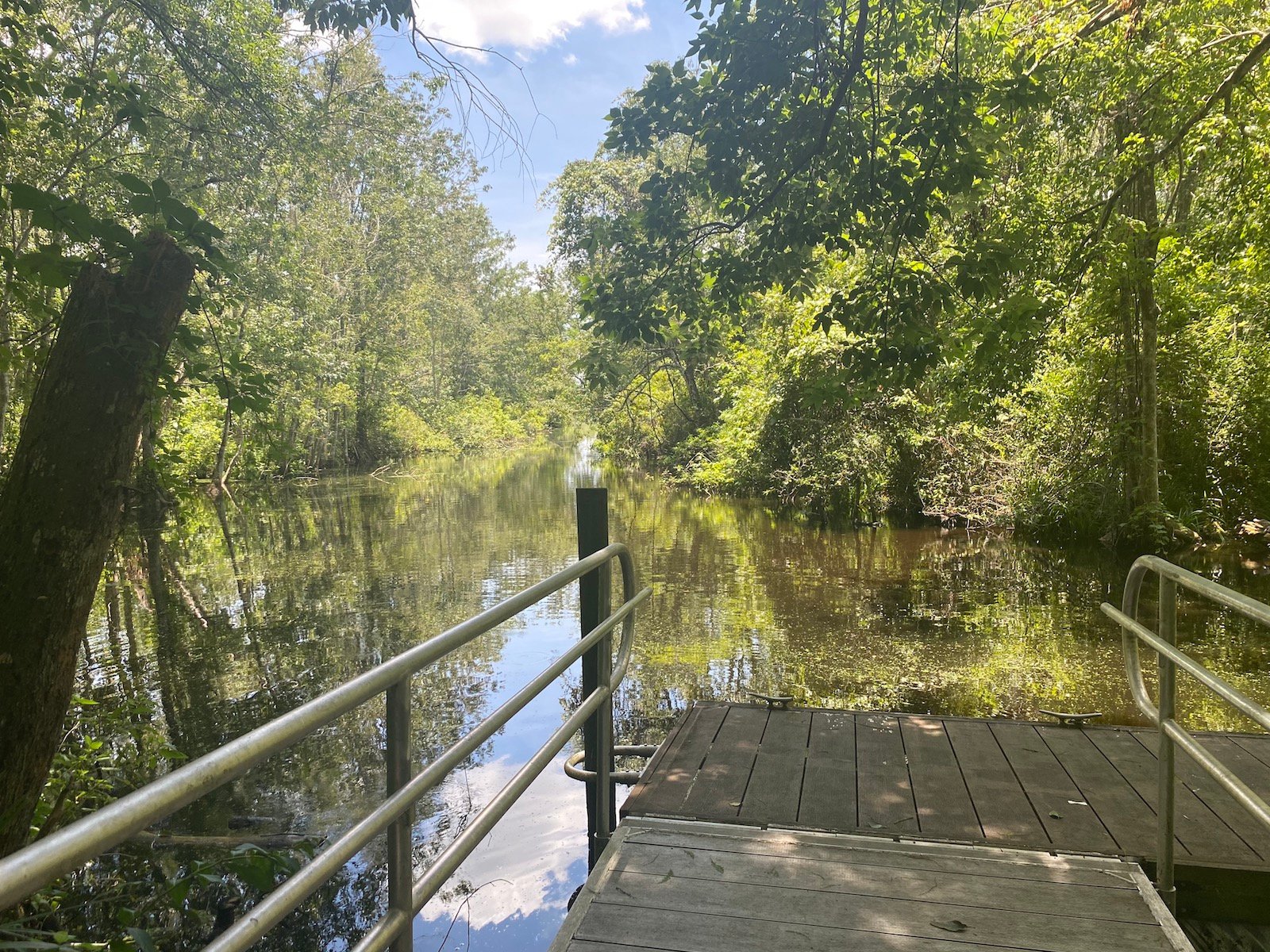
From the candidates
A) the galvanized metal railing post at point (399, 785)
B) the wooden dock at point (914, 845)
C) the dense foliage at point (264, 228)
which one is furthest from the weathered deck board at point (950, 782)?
the dense foliage at point (264, 228)

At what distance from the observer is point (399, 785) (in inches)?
59.1

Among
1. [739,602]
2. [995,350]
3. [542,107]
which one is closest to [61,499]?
[542,107]

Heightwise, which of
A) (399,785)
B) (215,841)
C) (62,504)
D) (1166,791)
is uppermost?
(62,504)

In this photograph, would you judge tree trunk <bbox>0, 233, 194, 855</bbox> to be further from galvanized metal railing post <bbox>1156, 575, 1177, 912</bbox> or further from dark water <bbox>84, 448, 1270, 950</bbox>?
galvanized metal railing post <bbox>1156, 575, 1177, 912</bbox>

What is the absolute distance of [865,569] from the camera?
11406 mm

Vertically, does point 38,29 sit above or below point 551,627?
above

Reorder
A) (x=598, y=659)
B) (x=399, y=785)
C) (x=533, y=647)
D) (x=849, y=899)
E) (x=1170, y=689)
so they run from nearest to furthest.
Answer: (x=399, y=785), (x=849, y=899), (x=1170, y=689), (x=598, y=659), (x=533, y=647)

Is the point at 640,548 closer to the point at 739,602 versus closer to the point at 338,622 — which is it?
the point at 739,602

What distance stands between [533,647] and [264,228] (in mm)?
12855

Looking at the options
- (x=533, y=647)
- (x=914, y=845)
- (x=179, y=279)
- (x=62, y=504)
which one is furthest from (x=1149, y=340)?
(x=62, y=504)

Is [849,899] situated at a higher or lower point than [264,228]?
lower

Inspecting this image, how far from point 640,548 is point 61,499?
10725 mm

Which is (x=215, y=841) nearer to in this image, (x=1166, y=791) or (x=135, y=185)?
(x=135, y=185)

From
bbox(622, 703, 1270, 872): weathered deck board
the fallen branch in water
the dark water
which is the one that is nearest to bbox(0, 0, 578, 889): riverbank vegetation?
the fallen branch in water
